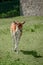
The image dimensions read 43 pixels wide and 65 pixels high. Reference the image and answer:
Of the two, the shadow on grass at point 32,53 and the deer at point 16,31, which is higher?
the deer at point 16,31

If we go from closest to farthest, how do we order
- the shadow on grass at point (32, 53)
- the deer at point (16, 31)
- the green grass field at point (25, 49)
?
the green grass field at point (25, 49)
the shadow on grass at point (32, 53)
the deer at point (16, 31)

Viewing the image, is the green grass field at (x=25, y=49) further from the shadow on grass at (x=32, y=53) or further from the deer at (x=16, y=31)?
the deer at (x=16, y=31)

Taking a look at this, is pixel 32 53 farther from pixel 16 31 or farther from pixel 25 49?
pixel 16 31

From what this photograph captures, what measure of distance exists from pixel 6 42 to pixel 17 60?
3118 millimetres

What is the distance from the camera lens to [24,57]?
10.9 meters

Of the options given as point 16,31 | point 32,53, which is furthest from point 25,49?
point 16,31

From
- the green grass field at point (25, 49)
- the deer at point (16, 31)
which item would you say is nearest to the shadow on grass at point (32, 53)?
the green grass field at point (25, 49)

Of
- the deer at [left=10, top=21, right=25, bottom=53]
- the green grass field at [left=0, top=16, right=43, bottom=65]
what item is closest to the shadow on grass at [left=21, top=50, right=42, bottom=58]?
the green grass field at [left=0, top=16, right=43, bottom=65]

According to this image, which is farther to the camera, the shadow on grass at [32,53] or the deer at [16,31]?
the deer at [16,31]

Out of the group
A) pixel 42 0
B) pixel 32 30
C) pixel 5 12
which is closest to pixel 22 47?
pixel 32 30

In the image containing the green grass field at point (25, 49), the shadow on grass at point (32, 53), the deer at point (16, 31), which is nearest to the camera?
the green grass field at point (25, 49)

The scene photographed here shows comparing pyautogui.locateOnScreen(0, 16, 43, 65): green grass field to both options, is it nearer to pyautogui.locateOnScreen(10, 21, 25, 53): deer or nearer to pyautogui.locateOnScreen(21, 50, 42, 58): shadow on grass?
pyautogui.locateOnScreen(21, 50, 42, 58): shadow on grass

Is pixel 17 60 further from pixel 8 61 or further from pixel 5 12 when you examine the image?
pixel 5 12

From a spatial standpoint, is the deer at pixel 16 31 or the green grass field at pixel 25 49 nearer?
the green grass field at pixel 25 49
